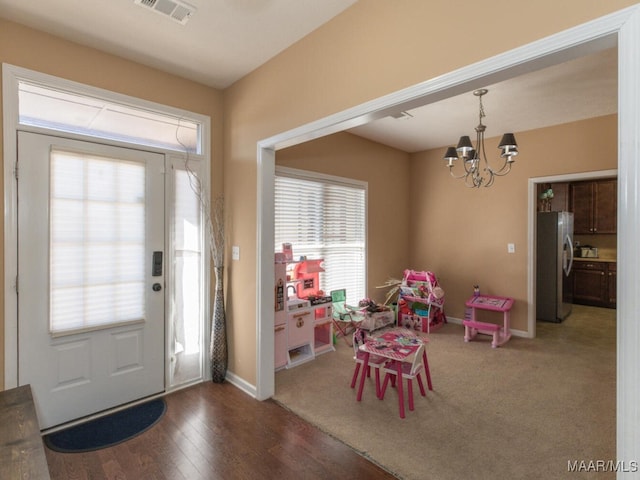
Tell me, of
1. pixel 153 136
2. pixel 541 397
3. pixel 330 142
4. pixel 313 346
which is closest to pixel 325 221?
pixel 330 142

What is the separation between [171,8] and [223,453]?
2885mm

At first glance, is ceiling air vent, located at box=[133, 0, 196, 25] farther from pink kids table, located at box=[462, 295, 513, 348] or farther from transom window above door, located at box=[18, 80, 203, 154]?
pink kids table, located at box=[462, 295, 513, 348]

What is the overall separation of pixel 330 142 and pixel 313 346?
8.50 feet

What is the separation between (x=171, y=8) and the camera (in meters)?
2.09

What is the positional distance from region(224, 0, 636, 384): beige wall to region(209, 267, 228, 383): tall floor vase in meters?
0.10

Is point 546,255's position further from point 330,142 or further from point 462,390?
point 330,142

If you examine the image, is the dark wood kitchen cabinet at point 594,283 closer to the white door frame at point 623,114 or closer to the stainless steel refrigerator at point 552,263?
the stainless steel refrigerator at point 552,263

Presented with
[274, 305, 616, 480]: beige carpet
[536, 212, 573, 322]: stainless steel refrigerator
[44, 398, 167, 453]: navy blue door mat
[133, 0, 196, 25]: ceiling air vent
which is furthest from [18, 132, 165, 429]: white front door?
[536, 212, 573, 322]: stainless steel refrigerator

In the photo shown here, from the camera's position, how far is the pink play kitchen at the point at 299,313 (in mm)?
3408

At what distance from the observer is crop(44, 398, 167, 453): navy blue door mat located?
2.21 metres

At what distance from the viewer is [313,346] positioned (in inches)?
149

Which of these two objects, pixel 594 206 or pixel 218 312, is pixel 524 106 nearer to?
pixel 218 312

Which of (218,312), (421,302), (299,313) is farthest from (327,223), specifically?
(218,312)

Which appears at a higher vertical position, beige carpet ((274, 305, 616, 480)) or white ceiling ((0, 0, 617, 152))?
white ceiling ((0, 0, 617, 152))
